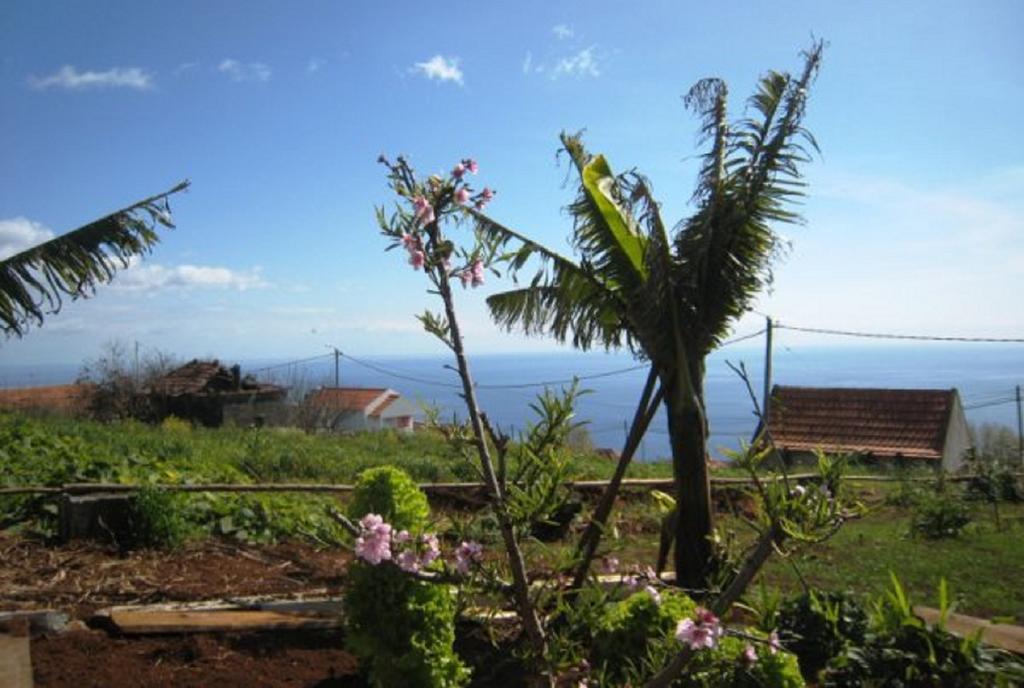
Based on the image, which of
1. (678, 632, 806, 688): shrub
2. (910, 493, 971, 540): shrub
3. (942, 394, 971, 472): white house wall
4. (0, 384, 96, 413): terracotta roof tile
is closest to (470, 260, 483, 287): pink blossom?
(678, 632, 806, 688): shrub

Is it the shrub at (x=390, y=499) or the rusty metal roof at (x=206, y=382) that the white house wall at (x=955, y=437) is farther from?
the rusty metal roof at (x=206, y=382)

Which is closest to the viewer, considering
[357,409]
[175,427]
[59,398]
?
[175,427]

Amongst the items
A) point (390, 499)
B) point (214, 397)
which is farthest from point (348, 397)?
point (390, 499)

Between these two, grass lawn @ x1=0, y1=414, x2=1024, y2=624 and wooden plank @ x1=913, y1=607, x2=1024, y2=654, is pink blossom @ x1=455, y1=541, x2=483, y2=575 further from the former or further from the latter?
wooden plank @ x1=913, y1=607, x2=1024, y2=654

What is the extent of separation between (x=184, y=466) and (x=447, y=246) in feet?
22.7

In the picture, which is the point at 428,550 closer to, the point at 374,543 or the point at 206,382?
the point at 374,543

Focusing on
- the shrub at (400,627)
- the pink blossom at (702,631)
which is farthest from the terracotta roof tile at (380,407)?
the pink blossom at (702,631)

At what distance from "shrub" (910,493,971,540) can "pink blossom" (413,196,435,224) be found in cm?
927

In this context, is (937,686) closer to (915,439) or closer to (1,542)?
(1,542)

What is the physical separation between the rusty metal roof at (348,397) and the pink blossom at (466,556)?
25.3 meters

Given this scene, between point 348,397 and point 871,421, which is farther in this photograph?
point 348,397

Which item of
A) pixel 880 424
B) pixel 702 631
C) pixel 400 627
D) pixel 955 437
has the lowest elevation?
pixel 955 437

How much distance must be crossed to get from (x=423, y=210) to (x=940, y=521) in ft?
31.0

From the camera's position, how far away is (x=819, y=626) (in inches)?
152
